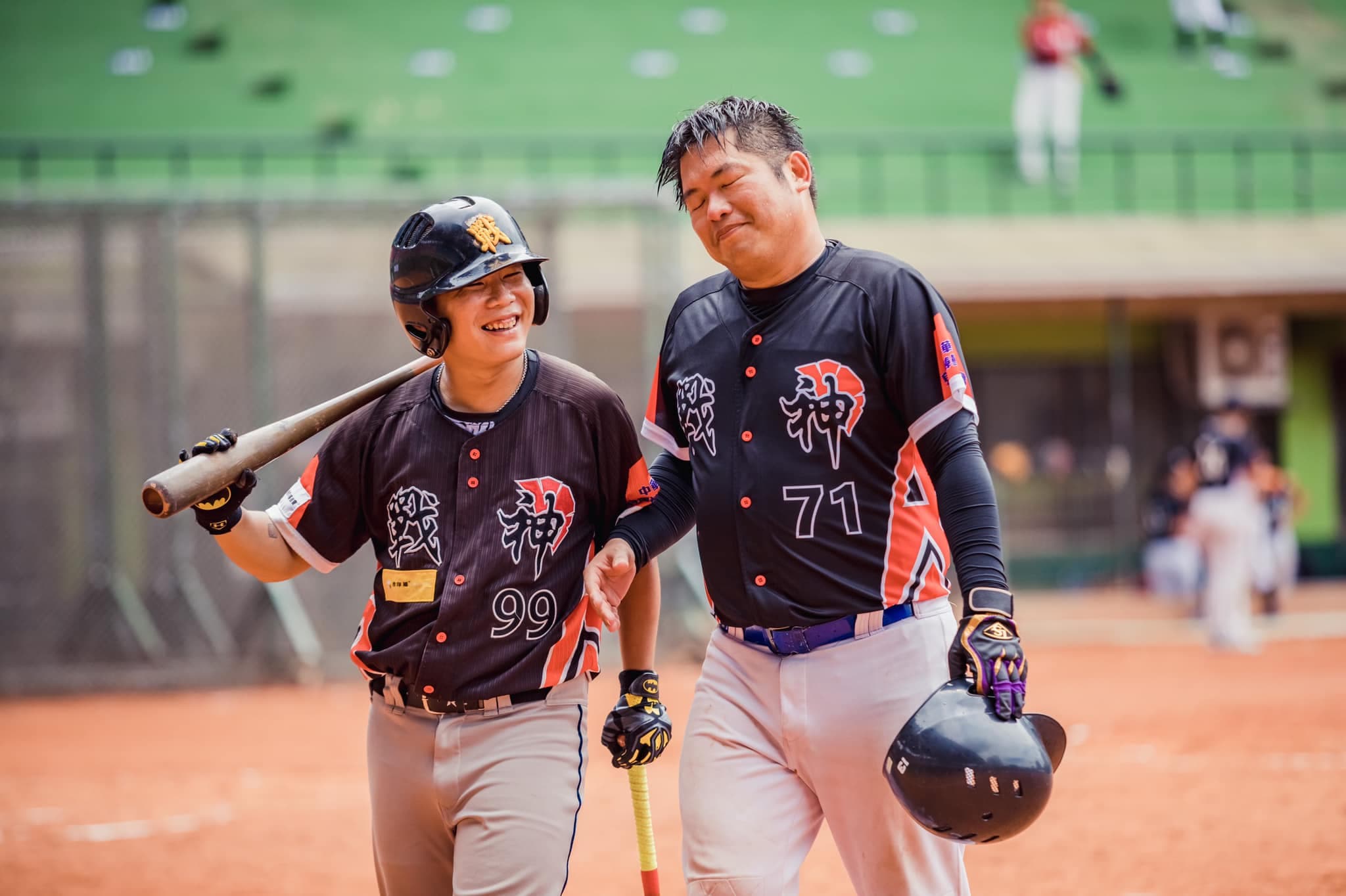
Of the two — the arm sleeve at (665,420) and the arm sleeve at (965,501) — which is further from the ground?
the arm sleeve at (665,420)

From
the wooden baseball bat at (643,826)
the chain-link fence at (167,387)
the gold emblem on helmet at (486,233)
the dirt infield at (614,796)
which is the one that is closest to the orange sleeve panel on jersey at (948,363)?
the gold emblem on helmet at (486,233)

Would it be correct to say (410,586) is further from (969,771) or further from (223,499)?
(969,771)

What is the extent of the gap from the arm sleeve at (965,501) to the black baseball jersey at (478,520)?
29.0 inches

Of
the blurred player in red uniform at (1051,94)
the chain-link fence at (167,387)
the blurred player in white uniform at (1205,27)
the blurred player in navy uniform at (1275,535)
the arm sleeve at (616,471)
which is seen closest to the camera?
the arm sleeve at (616,471)

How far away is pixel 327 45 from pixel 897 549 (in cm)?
1935

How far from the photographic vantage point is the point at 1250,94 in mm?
21000

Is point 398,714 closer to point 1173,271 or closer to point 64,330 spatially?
point 64,330

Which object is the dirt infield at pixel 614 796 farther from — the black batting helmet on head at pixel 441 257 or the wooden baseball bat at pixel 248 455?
the black batting helmet on head at pixel 441 257

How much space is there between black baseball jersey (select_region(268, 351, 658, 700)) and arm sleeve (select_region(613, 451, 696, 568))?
0.05 metres

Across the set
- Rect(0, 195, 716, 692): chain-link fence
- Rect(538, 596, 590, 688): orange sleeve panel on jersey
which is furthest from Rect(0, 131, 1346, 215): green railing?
Rect(538, 596, 590, 688): orange sleeve panel on jersey

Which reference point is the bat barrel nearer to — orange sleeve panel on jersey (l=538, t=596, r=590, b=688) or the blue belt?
orange sleeve panel on jersey (l=538, t=596, r=590, b=688)

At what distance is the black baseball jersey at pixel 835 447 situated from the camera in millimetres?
3045

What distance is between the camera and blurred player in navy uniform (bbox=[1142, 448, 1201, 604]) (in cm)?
1546

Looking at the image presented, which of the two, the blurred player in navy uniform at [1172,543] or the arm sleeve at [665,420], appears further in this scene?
the blurred player in navy uniform at [1172,543]
